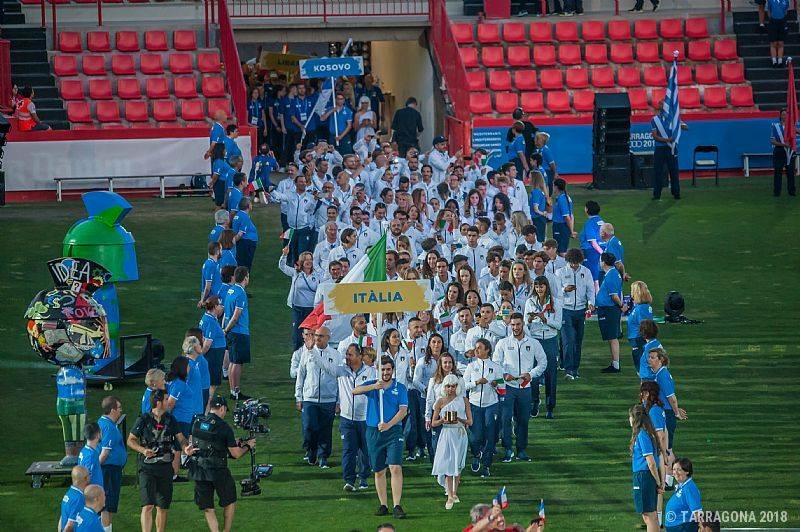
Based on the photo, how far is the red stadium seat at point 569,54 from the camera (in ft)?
113

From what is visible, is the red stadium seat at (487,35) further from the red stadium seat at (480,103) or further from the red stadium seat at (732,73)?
the red stadium seat at (732,73)

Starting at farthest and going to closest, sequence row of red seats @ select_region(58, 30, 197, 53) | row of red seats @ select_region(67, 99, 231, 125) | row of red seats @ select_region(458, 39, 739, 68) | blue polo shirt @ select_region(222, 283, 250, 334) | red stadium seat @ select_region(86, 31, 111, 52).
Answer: row of red seats @ select_region(458, 39, 739, 68) → red stadium seat @ select_region(86, 31, 111, 52) → row of red seats @ select_region(58, 30, 197, 53) → row of red seats @ select_region(67, 99, 231, 125) → blue polo shirt @ select_region(222, 283, 250, 334)

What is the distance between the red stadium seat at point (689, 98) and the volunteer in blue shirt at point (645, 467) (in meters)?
20.9

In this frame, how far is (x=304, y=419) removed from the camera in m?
16.3

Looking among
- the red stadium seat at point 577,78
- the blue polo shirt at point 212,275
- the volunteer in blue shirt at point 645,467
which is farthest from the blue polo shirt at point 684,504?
the red stadium seat at point 577,78

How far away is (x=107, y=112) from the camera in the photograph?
32.2 metres

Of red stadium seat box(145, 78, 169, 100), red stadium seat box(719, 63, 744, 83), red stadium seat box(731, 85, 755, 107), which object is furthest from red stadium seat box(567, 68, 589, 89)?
red stadium seat box(145, 78, 169, 100)

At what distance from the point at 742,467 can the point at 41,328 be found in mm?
7492

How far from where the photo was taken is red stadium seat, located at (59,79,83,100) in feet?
106

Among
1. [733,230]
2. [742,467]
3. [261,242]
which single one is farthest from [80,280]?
[733,230]

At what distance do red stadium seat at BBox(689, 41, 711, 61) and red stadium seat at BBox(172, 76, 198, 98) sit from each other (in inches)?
419

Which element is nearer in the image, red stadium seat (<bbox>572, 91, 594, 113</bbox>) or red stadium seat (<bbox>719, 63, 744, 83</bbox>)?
red stadium seat (<bbox>572, 91, 594, 113</bbox>)

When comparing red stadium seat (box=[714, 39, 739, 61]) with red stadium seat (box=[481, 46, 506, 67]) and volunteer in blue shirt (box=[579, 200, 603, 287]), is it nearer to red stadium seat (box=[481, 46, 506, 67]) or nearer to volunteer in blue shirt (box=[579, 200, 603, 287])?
red stadium seat (box=[481, 46, 506, 67])

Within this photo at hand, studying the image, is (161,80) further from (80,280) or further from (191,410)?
(191,410)
